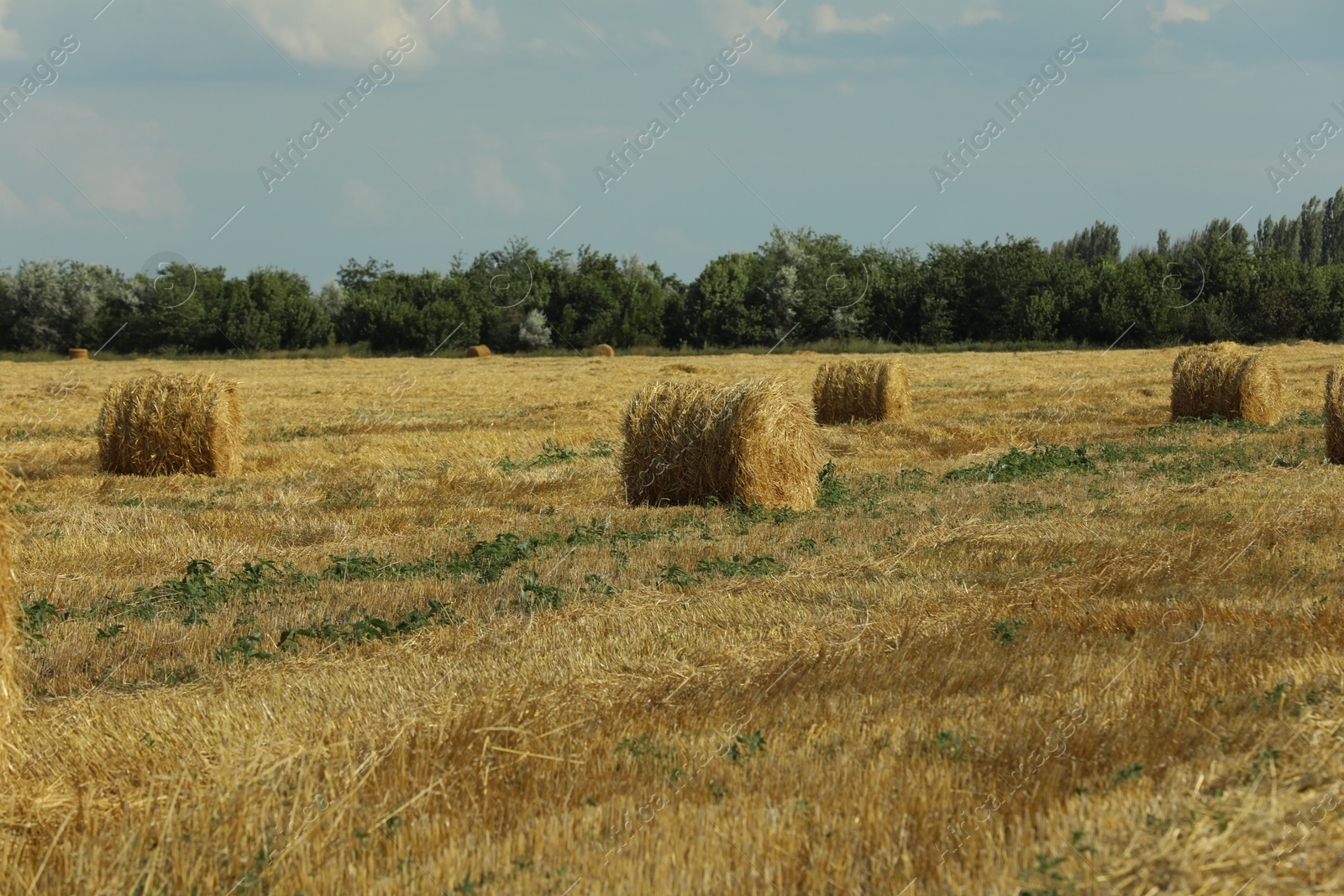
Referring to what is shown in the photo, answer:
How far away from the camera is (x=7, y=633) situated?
4.92m

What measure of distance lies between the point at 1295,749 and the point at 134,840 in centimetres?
430

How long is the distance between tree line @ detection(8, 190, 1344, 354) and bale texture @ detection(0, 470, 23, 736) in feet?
188

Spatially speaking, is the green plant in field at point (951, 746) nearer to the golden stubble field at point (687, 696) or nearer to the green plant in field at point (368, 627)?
the golden stubble field at point (687, 696)

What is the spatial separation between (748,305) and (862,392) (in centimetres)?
4128

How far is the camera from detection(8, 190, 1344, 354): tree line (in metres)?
59.6

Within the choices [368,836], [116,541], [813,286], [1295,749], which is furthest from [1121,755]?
[813,286]

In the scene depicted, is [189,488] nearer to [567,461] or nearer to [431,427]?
[567,461]

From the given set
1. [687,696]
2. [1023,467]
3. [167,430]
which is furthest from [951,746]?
[167,430]

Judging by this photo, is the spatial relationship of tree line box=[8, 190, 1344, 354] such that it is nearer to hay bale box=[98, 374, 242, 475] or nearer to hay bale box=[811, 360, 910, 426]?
hay bale box=[811, 360, 910, 426]

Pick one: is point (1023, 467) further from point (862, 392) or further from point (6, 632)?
point (6, 632)

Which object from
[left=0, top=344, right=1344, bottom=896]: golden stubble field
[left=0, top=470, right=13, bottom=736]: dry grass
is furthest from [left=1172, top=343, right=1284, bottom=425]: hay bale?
[left=0, top=470, right=13, bottom=736]: dry grass

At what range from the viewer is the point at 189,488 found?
1469 centimetres

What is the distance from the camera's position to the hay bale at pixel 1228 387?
20906mm

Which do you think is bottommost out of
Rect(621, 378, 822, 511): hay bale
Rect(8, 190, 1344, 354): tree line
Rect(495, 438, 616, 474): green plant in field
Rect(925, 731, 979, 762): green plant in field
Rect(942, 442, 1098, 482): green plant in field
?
Rect(925, 731, 979, 762): green plant in field
